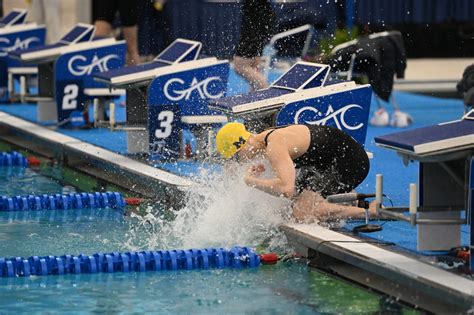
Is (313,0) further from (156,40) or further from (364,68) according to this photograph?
(364,68)

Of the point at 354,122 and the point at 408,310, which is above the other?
the point at 354,122

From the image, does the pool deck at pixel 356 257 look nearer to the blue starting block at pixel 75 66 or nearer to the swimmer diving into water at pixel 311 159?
the swimmer diving into water at pixel 311 159

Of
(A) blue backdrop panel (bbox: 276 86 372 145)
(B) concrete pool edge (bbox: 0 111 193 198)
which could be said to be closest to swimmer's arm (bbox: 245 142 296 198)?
(A) blue backdrop panel (bbox: 276 86 372 145)

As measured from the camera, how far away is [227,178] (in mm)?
6527

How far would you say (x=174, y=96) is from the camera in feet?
28.0

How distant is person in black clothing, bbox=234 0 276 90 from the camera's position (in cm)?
909

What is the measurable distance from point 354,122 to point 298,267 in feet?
5.01

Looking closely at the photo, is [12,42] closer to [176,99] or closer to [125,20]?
[125,20]

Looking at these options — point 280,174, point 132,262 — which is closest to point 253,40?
point 280,174

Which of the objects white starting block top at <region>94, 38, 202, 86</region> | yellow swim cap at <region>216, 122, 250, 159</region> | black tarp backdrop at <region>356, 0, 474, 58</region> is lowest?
yellow swim cap at <region>216, 122, 250, 159</region>

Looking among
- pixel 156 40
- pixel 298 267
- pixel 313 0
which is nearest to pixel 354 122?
pixel 298 267

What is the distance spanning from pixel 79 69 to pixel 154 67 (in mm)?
1441

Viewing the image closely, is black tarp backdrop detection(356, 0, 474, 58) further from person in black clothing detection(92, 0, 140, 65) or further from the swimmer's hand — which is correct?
the swimmer's hand

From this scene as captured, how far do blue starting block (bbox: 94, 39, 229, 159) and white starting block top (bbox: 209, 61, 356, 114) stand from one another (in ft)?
3.13
